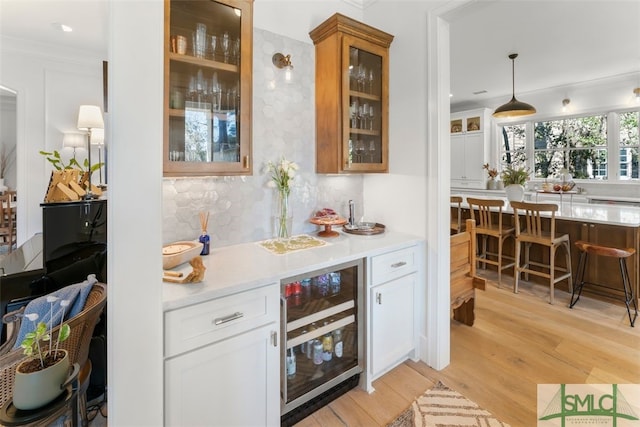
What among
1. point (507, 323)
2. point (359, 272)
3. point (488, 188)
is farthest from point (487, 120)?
point (359, 272)

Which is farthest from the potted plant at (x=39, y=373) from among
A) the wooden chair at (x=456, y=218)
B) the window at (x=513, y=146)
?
the window at (x=513, y=146)

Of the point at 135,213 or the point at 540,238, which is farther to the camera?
the point at 540,238

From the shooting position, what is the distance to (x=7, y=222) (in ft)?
6.89

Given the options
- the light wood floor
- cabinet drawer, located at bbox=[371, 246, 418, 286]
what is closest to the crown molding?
cabinet drawer, located at bbox=[371, 246, 418, 286]

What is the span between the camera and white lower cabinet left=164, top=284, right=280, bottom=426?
1.21 m

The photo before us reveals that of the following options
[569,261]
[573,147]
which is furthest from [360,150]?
[573,147]

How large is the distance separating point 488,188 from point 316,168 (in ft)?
15.9

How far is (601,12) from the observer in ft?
9.69

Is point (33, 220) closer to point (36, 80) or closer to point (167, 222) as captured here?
point (36, 80)

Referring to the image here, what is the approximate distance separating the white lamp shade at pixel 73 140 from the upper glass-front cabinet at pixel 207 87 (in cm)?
94

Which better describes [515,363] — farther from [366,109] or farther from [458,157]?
[458,157]

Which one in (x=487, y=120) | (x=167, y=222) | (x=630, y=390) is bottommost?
(x=630, y=390)

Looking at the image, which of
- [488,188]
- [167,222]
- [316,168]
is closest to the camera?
[167,222]

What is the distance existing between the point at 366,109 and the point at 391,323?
1493 millimetres
